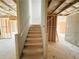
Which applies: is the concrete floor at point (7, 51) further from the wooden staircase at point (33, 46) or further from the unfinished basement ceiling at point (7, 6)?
the unfinished basement ceiling at point (7, 6)

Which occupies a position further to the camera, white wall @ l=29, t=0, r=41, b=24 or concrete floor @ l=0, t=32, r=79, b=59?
white wall @ l=29, t=0, r=41, b=24

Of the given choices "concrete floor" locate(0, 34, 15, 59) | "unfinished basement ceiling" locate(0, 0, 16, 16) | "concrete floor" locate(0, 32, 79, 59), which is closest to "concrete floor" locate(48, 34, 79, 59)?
"concrete floor" locate(0, 32, 79, 59)

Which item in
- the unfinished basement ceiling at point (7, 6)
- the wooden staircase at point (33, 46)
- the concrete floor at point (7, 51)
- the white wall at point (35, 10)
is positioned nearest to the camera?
the wooden staircase at point (33, 46)

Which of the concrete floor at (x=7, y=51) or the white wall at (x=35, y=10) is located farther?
the white wall at (x=35, y=10)

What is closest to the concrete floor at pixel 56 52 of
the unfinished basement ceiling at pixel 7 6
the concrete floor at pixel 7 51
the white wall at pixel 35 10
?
the concrete floor at pixel 7 51

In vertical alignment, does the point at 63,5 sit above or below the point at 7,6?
below

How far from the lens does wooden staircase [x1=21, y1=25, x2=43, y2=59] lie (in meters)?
4.31

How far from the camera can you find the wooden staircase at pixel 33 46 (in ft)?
14.1

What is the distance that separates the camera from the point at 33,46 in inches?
194

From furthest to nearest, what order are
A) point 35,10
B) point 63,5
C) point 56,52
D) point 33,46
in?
point 35,10 < point 63,5 < point 56,52 < point 33,46

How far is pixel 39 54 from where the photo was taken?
14.4ft

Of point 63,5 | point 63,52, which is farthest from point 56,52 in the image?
point 63,5

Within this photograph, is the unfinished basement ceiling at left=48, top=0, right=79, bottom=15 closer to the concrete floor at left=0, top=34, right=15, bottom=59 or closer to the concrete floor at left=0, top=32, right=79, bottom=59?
the concrete floor at left=0, top=32, right=79, bottom=59

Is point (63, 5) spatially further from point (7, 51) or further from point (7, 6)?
point (7, 51)
